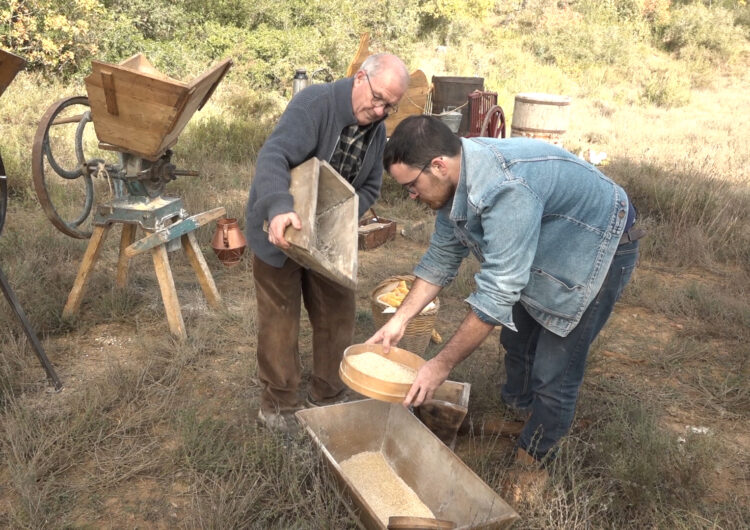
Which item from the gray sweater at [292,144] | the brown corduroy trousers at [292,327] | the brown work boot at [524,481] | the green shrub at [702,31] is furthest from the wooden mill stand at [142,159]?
the green shrub at [702,31]

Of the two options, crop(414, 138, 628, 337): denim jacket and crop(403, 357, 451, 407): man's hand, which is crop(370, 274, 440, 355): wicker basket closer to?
crop(414, 138, 628, 337): denim jacket

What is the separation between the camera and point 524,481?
262 cm

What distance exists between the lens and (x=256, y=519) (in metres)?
2.50

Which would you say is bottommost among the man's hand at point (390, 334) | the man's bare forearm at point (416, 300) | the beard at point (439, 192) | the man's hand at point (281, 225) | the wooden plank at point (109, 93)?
the man's hand at point (390, 334)

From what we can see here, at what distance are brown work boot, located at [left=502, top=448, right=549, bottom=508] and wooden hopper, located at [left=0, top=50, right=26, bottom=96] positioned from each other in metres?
3.10

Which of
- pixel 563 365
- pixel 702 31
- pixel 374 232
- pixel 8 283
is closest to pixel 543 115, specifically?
pixel 374 232

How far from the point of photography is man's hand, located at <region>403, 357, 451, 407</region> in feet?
7.29

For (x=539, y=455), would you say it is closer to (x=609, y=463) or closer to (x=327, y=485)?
(x=609, y=463)

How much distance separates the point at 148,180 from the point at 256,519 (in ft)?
8.21

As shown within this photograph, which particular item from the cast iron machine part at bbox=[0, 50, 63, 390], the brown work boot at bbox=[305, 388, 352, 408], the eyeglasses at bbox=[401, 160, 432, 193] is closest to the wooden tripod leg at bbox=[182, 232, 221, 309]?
the cast iron machine part at bbox=[0, 50, 63, 390]

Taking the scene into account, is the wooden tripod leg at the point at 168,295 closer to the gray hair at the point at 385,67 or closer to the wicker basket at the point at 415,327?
the wicker basket at the point at 415,327

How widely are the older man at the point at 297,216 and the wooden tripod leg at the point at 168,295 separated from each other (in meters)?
1.14

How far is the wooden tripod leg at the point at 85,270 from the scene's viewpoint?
4055 millimetres

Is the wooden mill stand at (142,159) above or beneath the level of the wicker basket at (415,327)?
above
